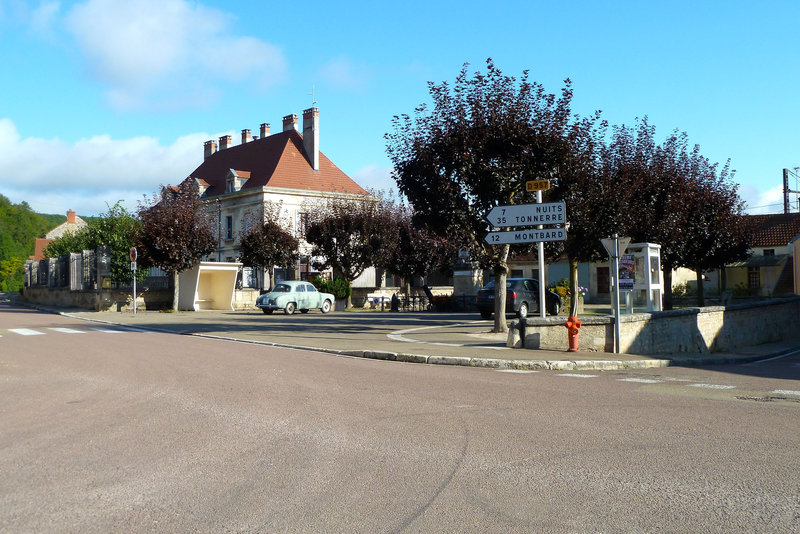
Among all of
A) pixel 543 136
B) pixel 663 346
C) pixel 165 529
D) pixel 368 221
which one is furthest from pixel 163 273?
pixel 165 529

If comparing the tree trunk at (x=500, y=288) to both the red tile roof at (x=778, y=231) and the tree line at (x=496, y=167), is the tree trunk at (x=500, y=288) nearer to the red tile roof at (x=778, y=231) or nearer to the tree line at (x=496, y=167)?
the tree line at (x=496, y=167)

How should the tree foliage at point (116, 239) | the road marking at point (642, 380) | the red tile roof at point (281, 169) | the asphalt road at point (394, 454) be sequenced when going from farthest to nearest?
the red tile roof at point (281, 169), the tree foliage at point (116, 239), the road marking at point (642, 380), the asphalt road at point (394, 454)

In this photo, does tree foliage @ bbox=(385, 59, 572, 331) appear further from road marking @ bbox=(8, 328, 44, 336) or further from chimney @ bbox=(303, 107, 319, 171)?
chimney @ bbox=(303, 107, 319, 171)

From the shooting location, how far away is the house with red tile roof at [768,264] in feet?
162

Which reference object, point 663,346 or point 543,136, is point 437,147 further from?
point 663,346

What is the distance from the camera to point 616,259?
15.4 meters

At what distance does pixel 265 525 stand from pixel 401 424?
320cm

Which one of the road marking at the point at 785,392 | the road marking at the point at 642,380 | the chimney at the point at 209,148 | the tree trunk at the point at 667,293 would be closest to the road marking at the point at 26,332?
the road marking at the point at 642,380

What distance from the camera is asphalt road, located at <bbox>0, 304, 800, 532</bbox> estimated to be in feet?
15.2

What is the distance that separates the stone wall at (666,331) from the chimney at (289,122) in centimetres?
4761

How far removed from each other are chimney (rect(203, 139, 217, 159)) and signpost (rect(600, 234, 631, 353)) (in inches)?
2433

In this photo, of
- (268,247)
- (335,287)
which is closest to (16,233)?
(268,247)

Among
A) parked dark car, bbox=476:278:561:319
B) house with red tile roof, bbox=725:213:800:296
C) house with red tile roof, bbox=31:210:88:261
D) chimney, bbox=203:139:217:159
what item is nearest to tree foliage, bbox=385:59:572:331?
parked dark car, bbox=476:278:561:319

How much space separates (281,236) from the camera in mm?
45188
